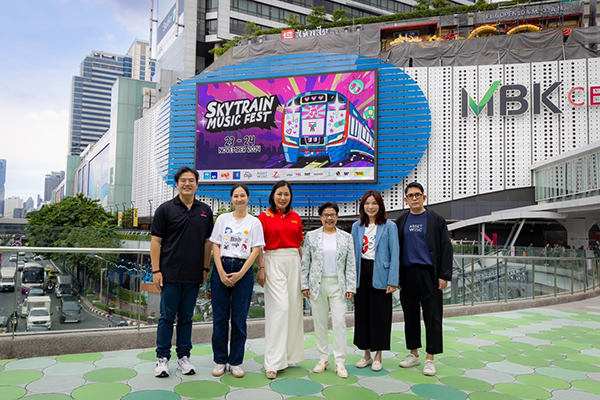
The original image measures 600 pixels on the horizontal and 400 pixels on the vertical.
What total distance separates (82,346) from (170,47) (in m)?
47.4

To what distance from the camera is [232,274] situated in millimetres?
3506

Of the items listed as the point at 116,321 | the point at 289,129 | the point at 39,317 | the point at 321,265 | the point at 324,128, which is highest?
the point at 289,129

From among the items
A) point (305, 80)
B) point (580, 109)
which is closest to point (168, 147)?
point (305, 80)

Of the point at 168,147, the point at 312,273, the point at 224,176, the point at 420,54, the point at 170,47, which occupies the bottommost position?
the point at 312,273

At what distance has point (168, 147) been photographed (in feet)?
105

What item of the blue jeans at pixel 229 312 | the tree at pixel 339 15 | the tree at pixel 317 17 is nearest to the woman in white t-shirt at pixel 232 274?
the blue jeans at pixel 229 312

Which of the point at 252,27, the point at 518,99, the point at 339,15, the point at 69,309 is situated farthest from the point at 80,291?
the point at 252,27

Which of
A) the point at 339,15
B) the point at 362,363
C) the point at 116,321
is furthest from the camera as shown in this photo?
the point at 339,15

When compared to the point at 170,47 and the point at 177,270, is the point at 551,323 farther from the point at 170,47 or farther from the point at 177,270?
the point at 170,47

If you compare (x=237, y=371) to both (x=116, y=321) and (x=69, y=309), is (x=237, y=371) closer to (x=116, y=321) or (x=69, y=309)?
(x=116, y=321)

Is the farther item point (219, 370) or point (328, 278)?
point (328, 278)

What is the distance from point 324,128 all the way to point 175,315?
23991mm

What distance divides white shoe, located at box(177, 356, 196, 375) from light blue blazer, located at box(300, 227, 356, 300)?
1108 mm

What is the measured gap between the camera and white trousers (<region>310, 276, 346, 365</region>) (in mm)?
3723
